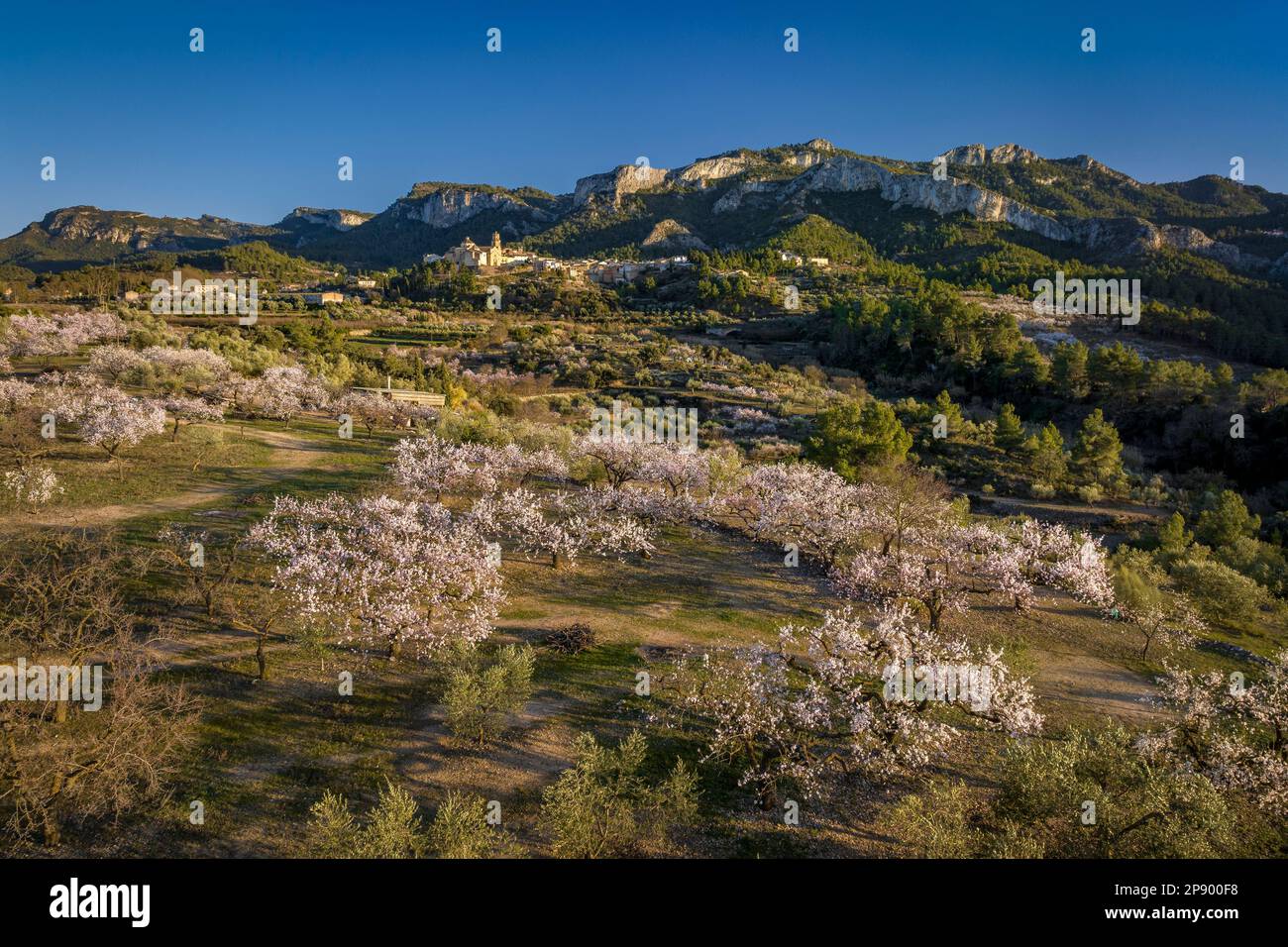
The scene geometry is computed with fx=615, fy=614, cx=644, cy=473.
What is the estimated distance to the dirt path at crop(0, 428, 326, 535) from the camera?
22625 millimetres

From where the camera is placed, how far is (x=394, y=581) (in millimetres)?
16781

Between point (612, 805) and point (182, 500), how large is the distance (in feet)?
80.2

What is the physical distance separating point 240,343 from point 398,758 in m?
55.3

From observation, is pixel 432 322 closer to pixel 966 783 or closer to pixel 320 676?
pixel 320 676

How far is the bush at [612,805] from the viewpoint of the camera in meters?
10.4

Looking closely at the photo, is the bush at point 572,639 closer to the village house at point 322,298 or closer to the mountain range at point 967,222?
the village house at point 322,298

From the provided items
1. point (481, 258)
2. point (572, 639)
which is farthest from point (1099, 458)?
point (481, 258)

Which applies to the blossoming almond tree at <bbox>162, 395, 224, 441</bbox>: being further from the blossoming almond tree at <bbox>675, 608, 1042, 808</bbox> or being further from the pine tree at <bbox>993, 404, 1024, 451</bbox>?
the pine tree at <bbox>993, 404, 1024, 451</bbox>

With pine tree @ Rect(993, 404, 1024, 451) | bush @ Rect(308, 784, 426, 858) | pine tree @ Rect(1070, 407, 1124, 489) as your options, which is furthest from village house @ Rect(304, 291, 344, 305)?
bush @ Rect(308, 784, 426, 858)

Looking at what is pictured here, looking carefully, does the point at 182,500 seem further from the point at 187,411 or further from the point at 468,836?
the point at 468,836

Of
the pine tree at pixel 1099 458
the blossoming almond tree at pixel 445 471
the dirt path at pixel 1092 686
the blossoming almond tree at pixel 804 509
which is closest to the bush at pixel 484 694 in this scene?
the blossoming almond tree at pixel 445 471

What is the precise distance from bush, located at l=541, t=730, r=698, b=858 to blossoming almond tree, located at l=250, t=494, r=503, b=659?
5688 millimetres

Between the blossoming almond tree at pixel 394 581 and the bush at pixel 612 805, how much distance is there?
569 cm

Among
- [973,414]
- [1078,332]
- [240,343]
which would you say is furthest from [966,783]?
[1078,332]
